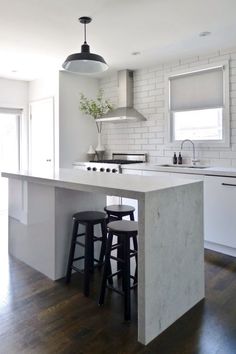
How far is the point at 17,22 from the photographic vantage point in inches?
121

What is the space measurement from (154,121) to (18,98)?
2734mm

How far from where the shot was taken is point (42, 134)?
556cm

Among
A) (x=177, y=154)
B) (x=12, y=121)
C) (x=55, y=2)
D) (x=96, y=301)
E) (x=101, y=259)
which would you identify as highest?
(x=55, y=2)

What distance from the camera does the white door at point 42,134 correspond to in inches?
210

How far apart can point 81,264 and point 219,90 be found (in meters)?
2.86

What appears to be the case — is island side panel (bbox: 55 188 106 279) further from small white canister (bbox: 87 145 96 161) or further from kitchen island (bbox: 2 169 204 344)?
small white canister (bbox: 87 145 96 161)

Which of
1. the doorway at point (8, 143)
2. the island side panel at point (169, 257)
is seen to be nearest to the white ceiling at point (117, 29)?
the doorway at point (8, 143)

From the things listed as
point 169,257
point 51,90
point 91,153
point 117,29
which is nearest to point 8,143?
point 51,90

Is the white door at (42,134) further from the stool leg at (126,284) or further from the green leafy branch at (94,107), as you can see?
the stool leg at (126,284)

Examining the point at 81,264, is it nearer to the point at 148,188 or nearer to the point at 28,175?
the point at 28,175

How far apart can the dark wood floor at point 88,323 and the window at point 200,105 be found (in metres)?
2.15

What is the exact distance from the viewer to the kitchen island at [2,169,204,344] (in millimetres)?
1883

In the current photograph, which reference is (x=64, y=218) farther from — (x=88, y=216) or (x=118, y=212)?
(x=118, y=212)

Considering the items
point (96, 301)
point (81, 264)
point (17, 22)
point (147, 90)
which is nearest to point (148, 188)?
point (96, 301)
